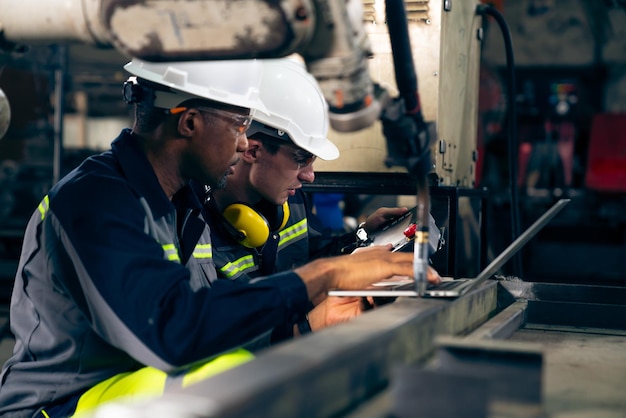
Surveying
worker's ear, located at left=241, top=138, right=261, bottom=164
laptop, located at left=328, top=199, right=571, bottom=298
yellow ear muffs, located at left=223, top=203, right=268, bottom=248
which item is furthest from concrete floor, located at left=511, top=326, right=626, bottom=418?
worker's ear, located at left=241, top=138, right=261, bottom=164

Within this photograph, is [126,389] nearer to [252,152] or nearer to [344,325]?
[344,325]

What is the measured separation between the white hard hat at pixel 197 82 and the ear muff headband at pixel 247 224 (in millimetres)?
477

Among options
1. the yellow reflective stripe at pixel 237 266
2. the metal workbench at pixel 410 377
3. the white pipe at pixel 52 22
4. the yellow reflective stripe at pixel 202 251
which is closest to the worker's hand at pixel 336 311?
the yellow reflective stripe at pixel 237 266

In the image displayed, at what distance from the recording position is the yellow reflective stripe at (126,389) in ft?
5.71

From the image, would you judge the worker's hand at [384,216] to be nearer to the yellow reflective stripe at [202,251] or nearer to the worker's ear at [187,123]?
the yellow reflective stripe at [202,251]

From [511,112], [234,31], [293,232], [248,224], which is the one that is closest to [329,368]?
[234,31]

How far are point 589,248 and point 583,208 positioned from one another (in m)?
0.40

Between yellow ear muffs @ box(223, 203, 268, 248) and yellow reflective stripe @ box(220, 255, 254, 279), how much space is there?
90mm

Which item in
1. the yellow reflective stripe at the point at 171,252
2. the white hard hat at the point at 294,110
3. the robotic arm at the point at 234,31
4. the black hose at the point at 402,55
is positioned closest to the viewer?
the robotic arm at the point at 234,31

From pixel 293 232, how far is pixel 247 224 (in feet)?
1.83

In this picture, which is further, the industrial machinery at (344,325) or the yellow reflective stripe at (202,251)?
the yellow reflective stripe at (202,251)

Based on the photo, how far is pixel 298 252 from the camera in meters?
3.19

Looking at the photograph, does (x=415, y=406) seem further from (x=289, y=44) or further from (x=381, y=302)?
(x=381, y=302)

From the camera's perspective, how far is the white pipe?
4.16 ft
